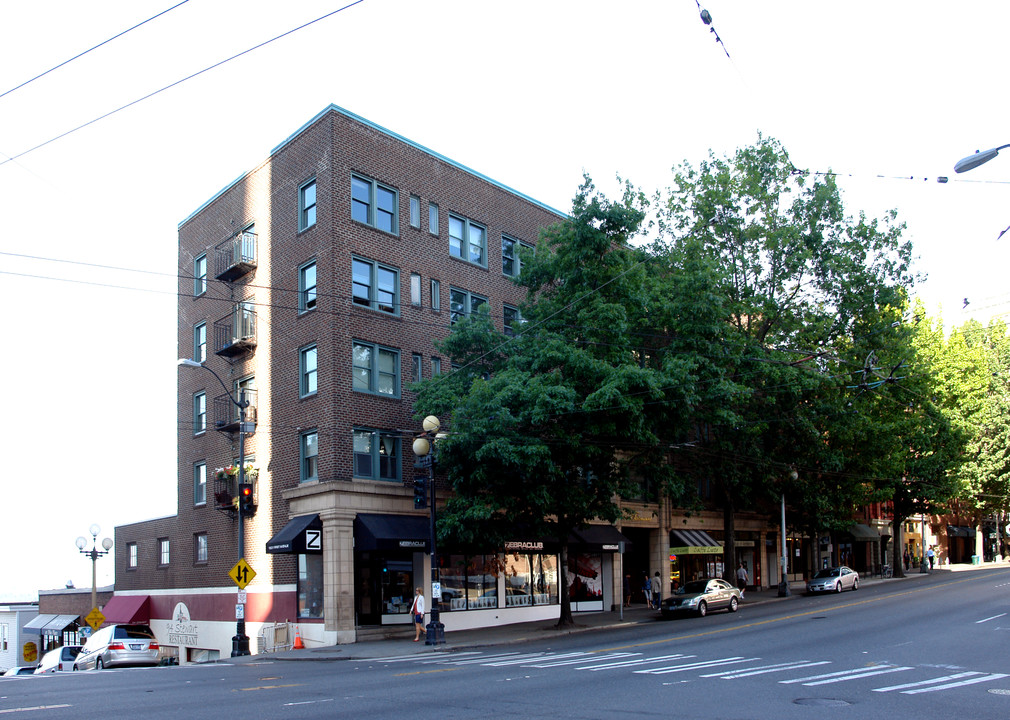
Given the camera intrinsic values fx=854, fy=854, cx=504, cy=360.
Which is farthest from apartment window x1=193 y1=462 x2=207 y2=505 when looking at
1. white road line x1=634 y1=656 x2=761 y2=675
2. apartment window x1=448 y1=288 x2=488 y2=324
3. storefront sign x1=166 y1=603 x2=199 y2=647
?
white road line x1=634 y1=656 x2=761 y2=675

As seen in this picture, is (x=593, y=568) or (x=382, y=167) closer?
(x=382, y=167)

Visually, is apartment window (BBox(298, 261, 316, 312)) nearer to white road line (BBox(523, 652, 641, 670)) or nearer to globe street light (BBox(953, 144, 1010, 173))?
white road line (BBox(523, 652, 641, 670))

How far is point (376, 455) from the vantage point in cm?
2773

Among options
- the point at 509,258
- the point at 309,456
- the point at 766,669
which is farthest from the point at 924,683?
the point at 509,258

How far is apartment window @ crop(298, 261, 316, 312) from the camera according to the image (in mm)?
28203

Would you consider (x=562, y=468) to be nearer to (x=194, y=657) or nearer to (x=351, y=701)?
(x=351, y=701)

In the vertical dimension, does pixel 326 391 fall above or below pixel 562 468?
above

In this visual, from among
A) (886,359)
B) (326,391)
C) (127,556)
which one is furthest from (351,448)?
(886,359)

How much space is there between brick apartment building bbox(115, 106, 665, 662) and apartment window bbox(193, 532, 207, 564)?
9cm

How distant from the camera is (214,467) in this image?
32.6m

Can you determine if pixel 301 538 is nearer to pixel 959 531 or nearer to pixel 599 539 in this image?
pixel 599 539

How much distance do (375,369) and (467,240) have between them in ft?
23.2

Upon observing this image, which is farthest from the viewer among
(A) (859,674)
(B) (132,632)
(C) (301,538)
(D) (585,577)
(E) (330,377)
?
(D) (585,577)

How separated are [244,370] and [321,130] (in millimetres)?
9207
